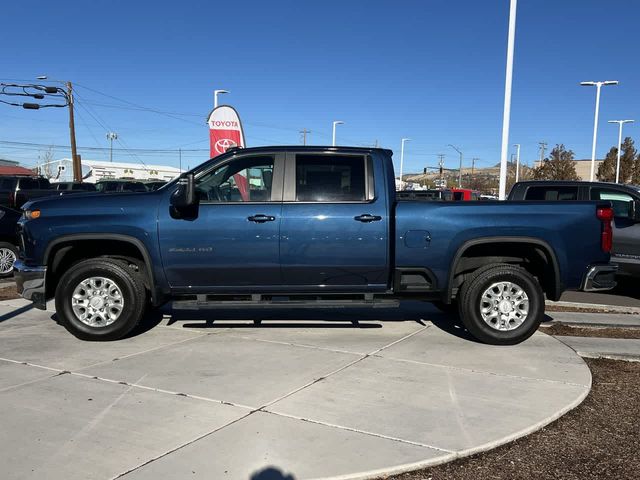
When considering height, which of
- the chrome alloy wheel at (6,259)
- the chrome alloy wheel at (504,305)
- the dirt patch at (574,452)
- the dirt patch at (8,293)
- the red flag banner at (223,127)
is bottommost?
the dirt patch at (8,293)

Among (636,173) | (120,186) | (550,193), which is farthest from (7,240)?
(636,173)

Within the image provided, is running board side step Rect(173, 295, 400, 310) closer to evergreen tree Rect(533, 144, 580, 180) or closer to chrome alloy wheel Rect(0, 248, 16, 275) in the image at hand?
chrome alloy wheel Rect(0, 248, 16, 275)

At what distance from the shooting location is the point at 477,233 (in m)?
5.72

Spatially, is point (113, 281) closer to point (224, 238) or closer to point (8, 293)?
point (224, 238)

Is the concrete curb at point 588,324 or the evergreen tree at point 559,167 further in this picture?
the evergreen tree at point 559,167

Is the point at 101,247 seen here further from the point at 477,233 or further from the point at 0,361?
the point at 477,233

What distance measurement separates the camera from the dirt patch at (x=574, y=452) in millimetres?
3391

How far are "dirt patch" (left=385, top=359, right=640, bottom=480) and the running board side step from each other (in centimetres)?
210

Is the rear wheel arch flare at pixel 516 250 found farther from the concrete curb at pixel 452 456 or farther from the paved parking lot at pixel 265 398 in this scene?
the concrete curb at pixel 452 456

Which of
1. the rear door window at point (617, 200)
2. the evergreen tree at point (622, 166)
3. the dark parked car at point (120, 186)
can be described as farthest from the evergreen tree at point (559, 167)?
the rear door window at point (617, 200)

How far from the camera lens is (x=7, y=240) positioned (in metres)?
10.3

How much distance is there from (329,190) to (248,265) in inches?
45.6

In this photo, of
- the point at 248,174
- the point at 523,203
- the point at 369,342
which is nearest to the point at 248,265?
the point at 248,174

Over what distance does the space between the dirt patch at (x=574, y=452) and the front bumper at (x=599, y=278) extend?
142cm
